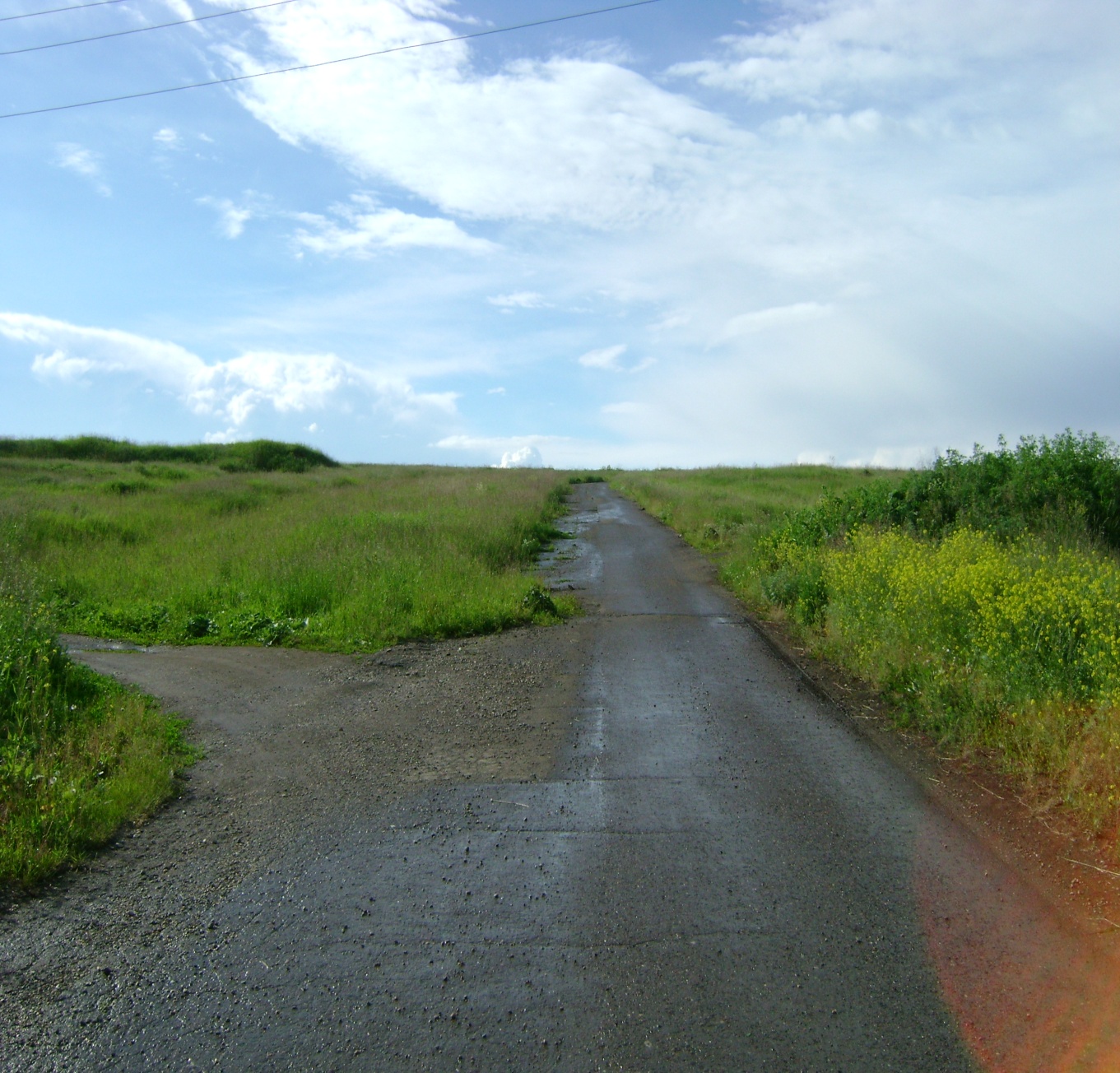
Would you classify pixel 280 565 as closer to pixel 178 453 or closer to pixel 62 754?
pixel 62 754

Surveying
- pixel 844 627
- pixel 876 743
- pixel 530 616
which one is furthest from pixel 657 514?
pixel 876 743

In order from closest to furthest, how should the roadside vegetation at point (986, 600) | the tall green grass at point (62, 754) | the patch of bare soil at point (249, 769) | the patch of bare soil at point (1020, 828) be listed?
the patch of bare soil at point (249, 769) < the patch of bare soil at point (1020, 828) < the tall green grass at point (62, 754) < the roadside vegetation at point (986, 600)

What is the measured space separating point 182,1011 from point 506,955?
129 cm

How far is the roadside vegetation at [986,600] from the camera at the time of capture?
5.89 meters

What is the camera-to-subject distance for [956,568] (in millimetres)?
9180

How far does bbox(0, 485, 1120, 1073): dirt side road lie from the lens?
10.2 feet

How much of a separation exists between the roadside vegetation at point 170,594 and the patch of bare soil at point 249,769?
37 cm

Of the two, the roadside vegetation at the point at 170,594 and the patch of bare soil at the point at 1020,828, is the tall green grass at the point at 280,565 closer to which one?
the roadside vegetation at the point at 170,594

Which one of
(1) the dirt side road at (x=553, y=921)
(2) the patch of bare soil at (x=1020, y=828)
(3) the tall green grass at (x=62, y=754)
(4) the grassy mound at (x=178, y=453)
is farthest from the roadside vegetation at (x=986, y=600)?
(4) the grassy mound at (x=178, y=453)

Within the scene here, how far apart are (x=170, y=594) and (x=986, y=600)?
1093 cm

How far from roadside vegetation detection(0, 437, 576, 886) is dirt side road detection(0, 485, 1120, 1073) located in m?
0.56

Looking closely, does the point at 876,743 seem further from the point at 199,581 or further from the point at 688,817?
the point at 199,581

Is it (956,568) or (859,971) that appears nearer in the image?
(859,971)

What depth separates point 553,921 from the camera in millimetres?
3881
